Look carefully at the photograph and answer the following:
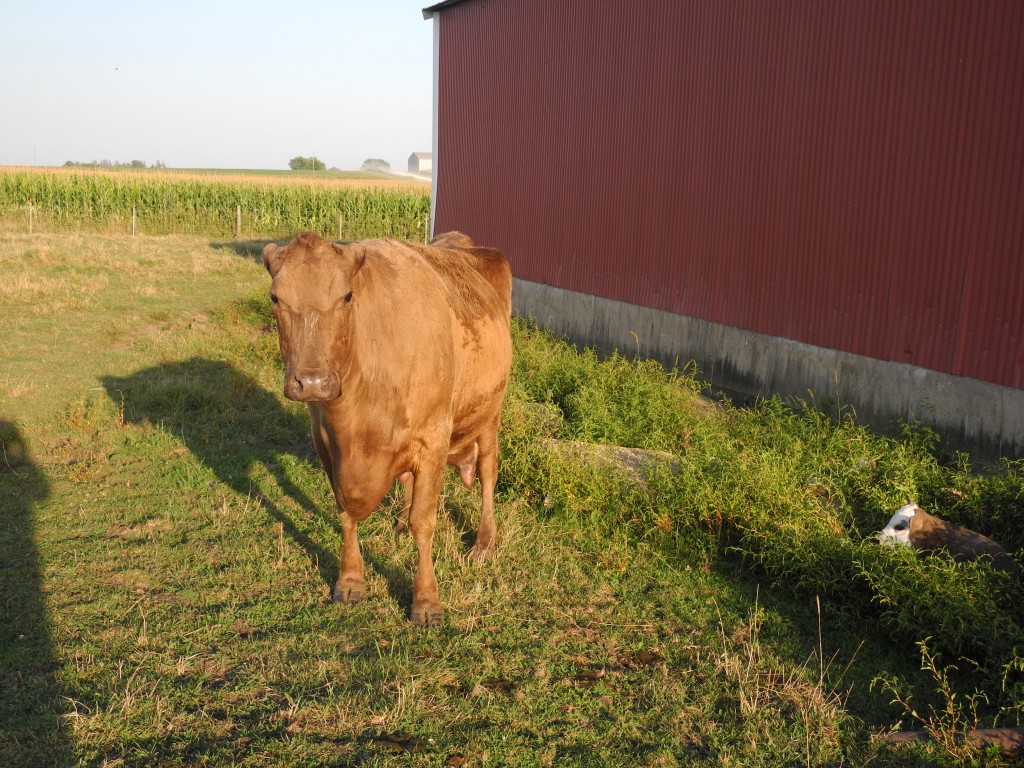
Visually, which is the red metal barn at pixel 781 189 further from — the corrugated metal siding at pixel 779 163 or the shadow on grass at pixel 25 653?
the shadow on grass at pixel 25 653

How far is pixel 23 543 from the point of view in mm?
5926

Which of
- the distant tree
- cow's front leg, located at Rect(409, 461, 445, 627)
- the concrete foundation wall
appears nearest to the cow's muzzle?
cow's front leg, located at Rect(409, 461, 445, 627)

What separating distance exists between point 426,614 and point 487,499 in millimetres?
1396

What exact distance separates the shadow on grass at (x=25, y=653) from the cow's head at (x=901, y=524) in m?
4.46

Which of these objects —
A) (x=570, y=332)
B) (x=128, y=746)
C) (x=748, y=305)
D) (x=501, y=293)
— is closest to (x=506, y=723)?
(x=128, y=746)

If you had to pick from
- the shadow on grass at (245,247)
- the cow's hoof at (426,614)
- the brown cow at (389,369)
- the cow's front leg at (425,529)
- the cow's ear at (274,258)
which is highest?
the cow's ear at (274,258)

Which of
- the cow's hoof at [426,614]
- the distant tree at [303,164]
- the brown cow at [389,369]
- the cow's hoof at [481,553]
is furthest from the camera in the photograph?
the distant tree at [303,164]

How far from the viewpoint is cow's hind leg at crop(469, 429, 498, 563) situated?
5988mm

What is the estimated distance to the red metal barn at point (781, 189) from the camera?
24.8ft

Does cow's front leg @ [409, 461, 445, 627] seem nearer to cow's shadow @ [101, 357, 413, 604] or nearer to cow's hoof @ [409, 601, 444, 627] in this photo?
cow's hoof @ [409, 601, 444, 627]

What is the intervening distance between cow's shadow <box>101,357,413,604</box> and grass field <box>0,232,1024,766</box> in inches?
1.8

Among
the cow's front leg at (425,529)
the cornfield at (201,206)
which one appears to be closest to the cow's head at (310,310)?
the cow's front leg at (425,529)

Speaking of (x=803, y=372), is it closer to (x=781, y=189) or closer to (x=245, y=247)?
(x=781, y=189)

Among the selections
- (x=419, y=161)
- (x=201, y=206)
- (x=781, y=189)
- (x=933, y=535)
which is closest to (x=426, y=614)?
(x=933, y=535)
